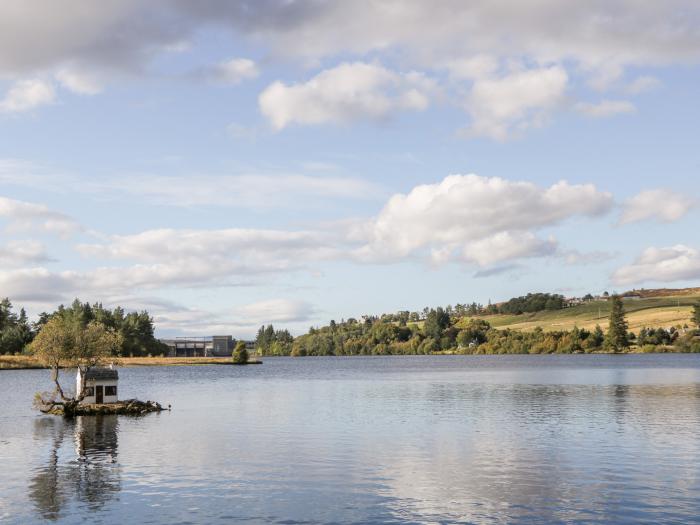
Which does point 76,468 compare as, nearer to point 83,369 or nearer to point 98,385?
point 83,369

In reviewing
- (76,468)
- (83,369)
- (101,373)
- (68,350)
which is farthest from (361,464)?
(68,350)

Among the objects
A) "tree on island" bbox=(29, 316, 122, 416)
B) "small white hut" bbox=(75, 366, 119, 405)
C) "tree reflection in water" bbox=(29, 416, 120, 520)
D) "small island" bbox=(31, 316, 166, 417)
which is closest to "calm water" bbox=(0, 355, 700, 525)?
"tree reflection in water" bbox=(29, 416, 120, 520)

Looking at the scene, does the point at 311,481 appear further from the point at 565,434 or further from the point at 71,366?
the point at 71,366

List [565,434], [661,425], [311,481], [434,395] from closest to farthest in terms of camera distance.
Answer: [311,481]
[565,434]
[661,425]
[434,395]

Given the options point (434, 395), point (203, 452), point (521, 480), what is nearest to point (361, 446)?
point (203, 452)

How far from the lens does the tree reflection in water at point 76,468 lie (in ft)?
165

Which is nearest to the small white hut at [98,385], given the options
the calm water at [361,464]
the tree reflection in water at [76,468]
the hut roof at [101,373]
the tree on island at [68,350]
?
the hut roof at [101,373]

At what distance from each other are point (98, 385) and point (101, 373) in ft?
5.89

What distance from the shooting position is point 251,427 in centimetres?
9050

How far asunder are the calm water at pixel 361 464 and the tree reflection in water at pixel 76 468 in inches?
7.4

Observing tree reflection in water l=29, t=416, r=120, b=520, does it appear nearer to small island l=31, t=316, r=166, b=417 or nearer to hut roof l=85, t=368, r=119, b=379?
small island l=31, t=316, r=166, b=417

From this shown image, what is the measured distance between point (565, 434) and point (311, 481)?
36714mm

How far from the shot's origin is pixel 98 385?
107688mm

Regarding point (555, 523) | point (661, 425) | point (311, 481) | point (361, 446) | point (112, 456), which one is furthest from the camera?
point (661, 425)
